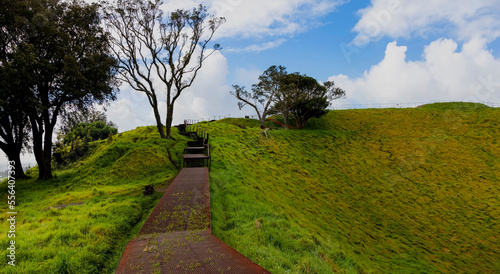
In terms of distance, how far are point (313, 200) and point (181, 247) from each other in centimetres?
1334

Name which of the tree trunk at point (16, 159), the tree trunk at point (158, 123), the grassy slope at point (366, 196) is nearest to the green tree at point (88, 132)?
the tree trunk at point (16, 159)

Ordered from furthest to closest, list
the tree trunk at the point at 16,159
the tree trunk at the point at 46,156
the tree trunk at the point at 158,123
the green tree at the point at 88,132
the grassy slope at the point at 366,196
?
the green tree at the point at 88,132 < the tree trunk at the point at 158,123 < the tree trunk at the point at 16,159 < the tree trunk at the point at 46,156 < the grassy slope at the point at 366,196

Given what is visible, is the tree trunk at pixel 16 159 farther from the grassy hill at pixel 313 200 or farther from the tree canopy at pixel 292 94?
the tree canopy at pixel 292 94

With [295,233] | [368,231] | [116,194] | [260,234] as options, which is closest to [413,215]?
[368,231]

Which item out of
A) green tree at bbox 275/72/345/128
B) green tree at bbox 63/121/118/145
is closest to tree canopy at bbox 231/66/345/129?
green tree at bbox 275/72/345/128

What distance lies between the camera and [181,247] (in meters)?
5.37

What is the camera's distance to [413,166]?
2738 centimetres

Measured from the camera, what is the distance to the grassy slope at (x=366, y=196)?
27.7ft

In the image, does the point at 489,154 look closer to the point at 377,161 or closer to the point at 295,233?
the point at 377,161

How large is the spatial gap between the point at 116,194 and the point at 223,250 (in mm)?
9859

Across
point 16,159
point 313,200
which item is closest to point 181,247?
point 313,200

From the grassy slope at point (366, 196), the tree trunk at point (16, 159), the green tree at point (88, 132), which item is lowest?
the grassy slope at point (366, 196)

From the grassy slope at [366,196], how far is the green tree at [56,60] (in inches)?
475

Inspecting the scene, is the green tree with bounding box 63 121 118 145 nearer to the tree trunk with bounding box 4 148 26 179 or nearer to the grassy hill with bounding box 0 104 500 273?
the grassy hill with bounding box 0 104 500 273
